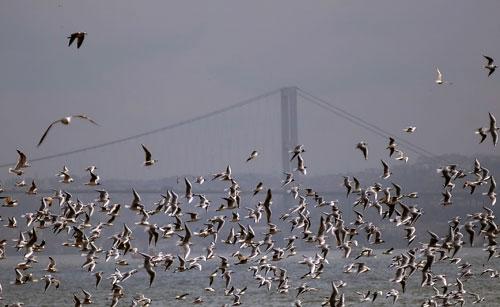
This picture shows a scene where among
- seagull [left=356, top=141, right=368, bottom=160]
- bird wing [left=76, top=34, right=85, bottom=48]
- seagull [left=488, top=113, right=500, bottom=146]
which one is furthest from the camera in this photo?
seagull [left=356, top=141, right=368, bottom=160]

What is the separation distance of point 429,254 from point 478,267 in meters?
69.8

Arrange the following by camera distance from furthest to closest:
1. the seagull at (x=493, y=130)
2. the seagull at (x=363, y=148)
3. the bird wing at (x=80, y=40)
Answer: the seagull at (x=363, y=148) → the seagull at (x=493, y=130) → the bird wing at (x=80, y=40)

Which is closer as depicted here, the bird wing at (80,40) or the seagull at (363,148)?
the bird wing at (80,40)

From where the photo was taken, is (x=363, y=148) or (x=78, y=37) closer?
(x=78, y=37)

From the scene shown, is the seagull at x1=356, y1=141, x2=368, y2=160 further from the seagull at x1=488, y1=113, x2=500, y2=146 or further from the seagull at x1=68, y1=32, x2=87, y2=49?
the seagull at x1=68, y1=32, x2=87, y2=49

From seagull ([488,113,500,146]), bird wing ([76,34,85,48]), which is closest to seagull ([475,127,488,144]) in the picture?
seagull ([488,113,500,146])

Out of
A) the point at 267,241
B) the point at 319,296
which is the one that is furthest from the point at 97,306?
the point at 267,241

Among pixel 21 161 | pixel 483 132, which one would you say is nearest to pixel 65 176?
pixel 21 161

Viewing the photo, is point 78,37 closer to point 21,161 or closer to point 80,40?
point 80,40

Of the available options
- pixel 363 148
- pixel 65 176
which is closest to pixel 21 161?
pixel 65 176

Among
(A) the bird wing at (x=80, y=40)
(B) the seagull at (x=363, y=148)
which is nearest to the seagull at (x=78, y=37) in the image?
(A) the bird wing at (x=80, y=40)

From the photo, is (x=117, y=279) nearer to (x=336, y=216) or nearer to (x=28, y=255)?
(x=28, y=255)

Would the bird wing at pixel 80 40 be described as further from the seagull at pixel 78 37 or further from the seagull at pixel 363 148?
the seagull at pixel 363 148

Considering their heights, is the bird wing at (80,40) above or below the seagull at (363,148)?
above
